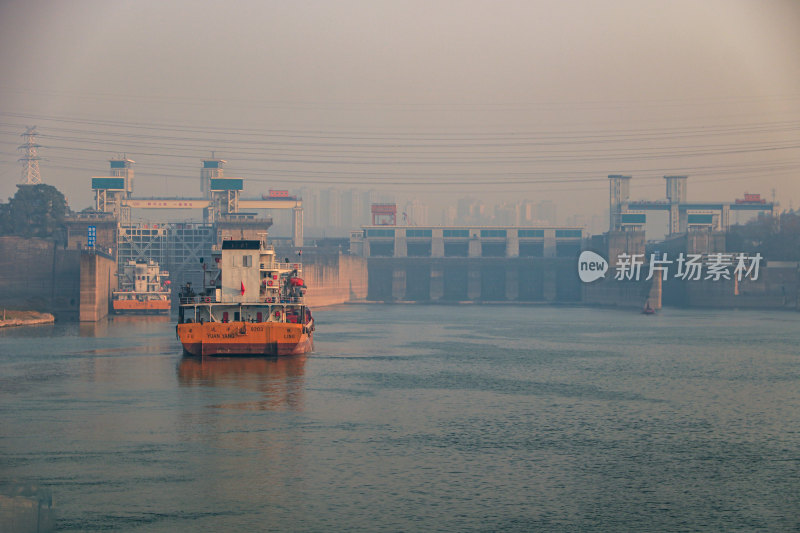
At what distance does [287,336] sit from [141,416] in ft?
72.9

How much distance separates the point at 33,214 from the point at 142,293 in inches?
1904

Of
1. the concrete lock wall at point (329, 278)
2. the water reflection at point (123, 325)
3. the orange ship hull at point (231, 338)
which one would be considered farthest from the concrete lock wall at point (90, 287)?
the orange ship hull at point (231, 338)

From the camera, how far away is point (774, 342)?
293 feet

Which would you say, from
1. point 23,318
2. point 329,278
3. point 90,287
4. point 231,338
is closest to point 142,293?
point 90,287

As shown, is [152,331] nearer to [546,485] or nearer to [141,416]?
[141,416]

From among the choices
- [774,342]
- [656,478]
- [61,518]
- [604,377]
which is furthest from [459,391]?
[774,342]

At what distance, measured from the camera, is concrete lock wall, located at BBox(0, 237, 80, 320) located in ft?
433

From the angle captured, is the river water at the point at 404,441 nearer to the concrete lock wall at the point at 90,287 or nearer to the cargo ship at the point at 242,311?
the cargo ship at the point at 242,311

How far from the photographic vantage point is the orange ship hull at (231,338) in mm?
62656

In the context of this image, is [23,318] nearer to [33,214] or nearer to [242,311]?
[242,311]

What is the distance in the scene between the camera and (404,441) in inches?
1469

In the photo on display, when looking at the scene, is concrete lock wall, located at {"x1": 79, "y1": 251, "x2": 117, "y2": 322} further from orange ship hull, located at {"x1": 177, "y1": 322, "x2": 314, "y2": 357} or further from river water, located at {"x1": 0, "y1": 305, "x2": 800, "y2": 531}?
orange ship hull, located at {"x1": 177, "y1": 322, "x2": 314, "y2": 357}

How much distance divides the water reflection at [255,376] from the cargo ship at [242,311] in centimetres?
91

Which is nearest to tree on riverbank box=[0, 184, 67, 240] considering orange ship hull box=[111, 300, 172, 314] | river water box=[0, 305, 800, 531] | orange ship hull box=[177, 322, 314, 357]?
orange ship hull box=[111, 300, 172, 314]
